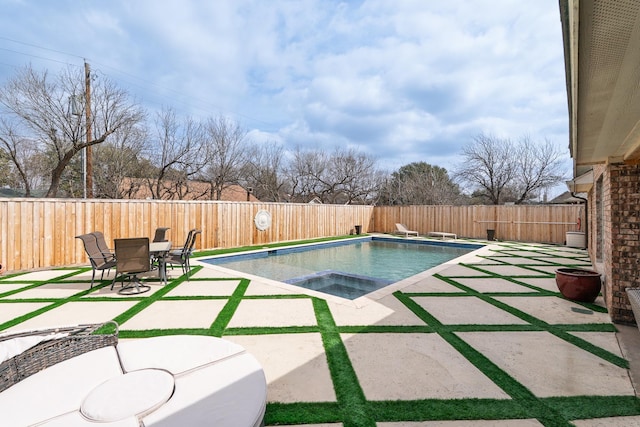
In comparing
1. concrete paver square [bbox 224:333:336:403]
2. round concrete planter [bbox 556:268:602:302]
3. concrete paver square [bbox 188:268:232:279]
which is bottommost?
concrete paver square [bbox 224:333:336:403]

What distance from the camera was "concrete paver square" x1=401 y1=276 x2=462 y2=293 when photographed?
4660 mm

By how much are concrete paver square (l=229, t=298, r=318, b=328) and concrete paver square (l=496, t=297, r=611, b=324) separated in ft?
9.27

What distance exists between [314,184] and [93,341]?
20012mm

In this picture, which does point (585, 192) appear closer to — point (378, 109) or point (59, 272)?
point (378, 109)

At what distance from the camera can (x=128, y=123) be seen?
33.8 feet

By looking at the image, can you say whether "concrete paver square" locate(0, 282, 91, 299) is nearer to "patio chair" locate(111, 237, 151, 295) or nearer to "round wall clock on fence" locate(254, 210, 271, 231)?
"patio chair" locate(111, 237, 151, 295)

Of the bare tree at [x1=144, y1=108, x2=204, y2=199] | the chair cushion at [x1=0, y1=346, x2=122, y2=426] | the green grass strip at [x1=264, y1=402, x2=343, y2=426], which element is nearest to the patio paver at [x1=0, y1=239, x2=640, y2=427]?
the green grass strip at [x1=264, y1=402, x2=343, y2=426]

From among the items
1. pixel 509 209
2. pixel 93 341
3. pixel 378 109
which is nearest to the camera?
pixel 93 341

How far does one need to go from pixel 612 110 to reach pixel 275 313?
12.4ft

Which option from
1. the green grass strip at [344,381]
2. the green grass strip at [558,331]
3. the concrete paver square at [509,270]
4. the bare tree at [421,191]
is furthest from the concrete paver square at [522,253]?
the bare tree at [421,191]

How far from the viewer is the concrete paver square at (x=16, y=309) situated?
351 centimetres

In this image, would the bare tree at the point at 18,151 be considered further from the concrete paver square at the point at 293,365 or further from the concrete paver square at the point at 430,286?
the concrete paver square at the point at 430,286

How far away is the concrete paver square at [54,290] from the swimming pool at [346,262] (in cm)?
304

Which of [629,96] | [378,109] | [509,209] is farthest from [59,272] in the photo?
[378,109]
